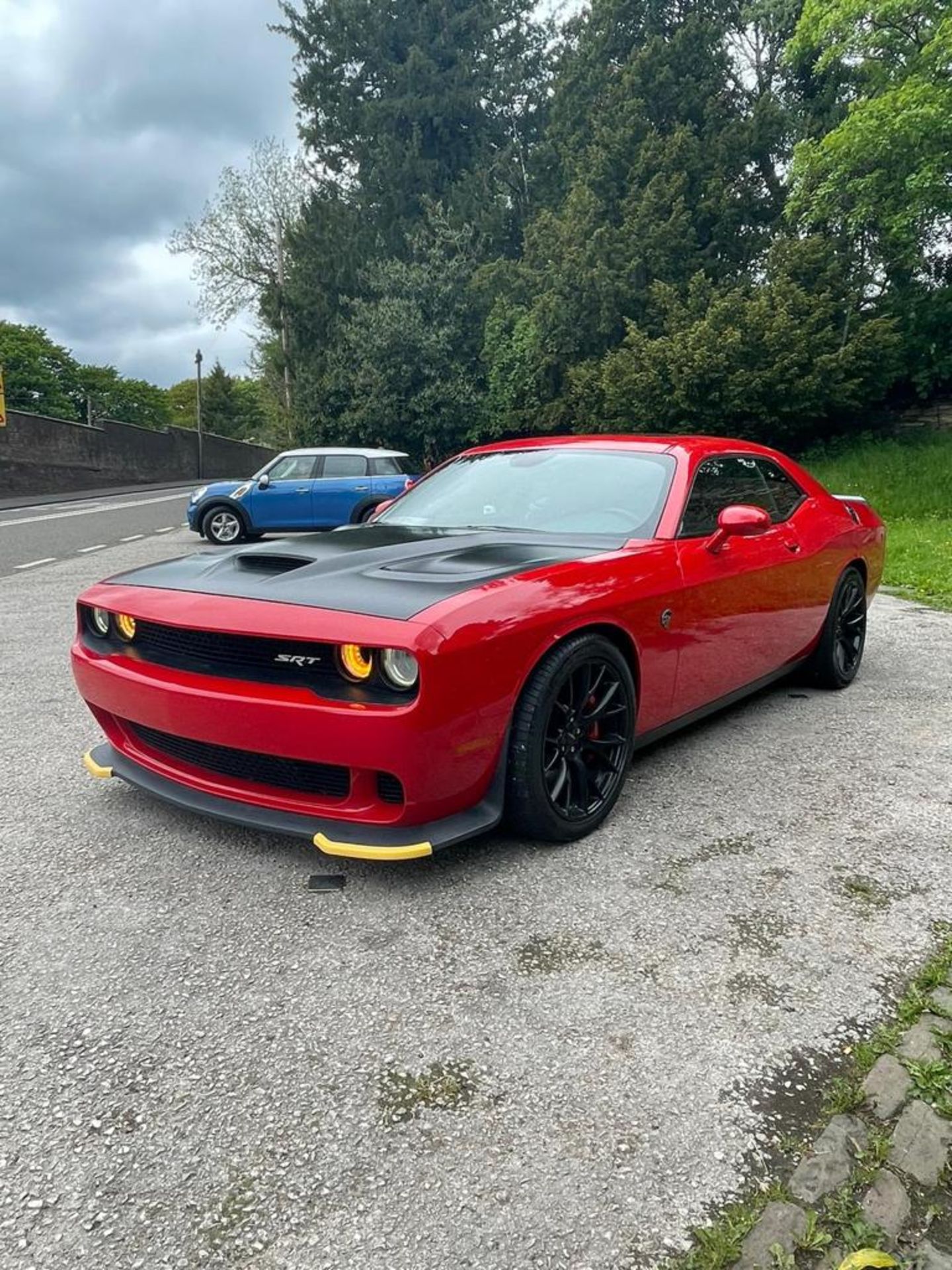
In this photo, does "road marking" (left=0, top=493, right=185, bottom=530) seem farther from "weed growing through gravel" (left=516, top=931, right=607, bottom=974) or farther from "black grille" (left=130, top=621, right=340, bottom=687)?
"weed growing through gravel" (left=516, top=931, right=607, bottom=974)

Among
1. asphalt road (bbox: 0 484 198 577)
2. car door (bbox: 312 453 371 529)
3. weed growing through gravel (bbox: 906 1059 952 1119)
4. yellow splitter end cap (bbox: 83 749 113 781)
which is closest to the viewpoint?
weed growing through gravel (bbox: 906 1059 952 1119)

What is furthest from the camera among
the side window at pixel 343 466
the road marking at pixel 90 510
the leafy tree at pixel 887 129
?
the road marking at pixel 90 510

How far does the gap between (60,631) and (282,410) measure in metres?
29.5

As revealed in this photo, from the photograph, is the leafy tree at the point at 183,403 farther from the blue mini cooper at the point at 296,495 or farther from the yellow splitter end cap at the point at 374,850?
the yellow splitter end cap at the point at 374,850

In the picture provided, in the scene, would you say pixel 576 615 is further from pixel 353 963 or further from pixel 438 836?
pixel 353 963

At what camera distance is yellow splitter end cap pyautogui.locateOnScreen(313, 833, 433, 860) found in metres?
2.25

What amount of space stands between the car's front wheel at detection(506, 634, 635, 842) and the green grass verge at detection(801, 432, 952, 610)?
555 centimetres

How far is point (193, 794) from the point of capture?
8.68 ft

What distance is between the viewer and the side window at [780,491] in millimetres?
4184

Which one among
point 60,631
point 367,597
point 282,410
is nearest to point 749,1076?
point 367,597

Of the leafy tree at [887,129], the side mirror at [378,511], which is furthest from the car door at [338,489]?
the leafy tree at [887,129]

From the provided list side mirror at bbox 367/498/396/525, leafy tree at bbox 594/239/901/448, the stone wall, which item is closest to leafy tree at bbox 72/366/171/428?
the stone wall

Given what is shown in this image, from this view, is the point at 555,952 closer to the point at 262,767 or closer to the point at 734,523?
the point at 262,767

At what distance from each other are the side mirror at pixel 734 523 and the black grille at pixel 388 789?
1.71 m
